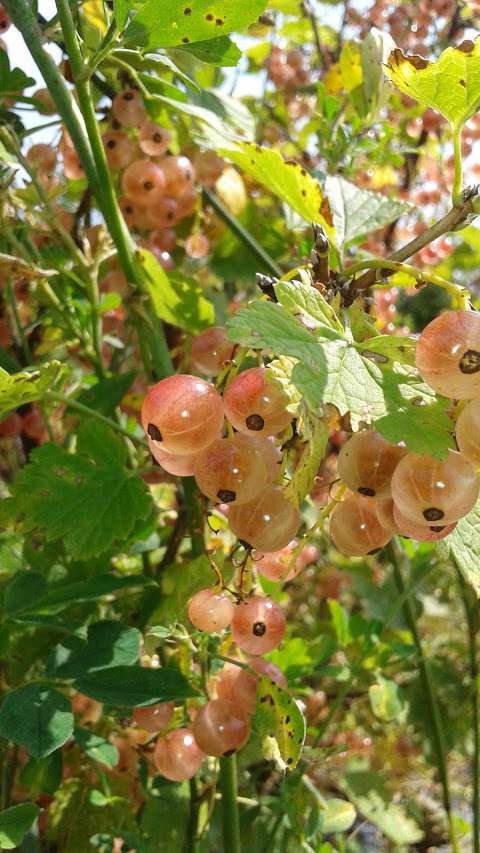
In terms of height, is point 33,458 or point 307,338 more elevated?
point 307,338

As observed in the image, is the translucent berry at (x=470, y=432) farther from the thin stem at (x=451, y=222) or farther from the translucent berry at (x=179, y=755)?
the translucent berry at (x=179, y=755)

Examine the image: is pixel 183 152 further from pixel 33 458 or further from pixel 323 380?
pixel 323 380

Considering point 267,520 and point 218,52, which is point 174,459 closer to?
point 267,520

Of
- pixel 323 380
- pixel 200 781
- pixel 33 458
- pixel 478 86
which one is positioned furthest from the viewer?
pixel 200 781

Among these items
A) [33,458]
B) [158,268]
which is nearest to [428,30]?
[158,268]

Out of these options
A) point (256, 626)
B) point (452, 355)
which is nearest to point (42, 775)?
point (256, 626)

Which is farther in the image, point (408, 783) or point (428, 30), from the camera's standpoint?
point (428, 30)

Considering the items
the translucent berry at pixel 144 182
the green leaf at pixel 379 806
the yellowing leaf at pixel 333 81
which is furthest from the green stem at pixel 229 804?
the yellowing leaf at pixel 333 81

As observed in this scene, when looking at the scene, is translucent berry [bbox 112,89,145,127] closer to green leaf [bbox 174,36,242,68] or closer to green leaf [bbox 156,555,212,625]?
Result: green leaf [bbox 174,36,242,68]
